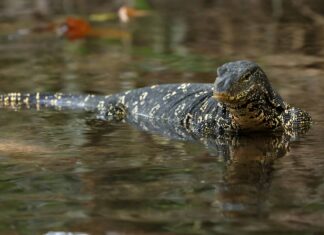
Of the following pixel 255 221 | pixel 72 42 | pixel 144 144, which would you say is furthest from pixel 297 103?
pixel 72 42

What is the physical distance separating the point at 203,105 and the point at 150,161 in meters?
1.90

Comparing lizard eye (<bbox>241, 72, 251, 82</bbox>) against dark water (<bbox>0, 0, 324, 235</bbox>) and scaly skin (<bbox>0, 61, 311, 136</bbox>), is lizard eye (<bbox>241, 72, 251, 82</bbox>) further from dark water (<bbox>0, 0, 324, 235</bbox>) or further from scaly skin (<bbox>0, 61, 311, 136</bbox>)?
dark water (<bbox>0, 0, 324, 235</bbox>)

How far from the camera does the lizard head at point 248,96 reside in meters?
8.11

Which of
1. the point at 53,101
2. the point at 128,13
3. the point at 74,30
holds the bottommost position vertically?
the point at 53,101

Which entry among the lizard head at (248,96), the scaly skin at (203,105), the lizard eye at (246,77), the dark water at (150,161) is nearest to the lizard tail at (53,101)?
the scaly skin at (203,105)

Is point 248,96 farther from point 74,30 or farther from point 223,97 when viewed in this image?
point 74,30

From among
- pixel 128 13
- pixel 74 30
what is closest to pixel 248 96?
pixel 74 30

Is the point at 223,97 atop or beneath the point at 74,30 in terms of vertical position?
beneath

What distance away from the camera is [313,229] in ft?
17.6

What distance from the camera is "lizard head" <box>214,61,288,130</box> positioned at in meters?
8.11

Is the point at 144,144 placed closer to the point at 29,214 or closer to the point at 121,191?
the point at 121,191

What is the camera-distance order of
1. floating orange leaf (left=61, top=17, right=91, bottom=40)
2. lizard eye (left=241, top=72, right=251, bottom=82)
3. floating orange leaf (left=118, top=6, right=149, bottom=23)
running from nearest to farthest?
lizard eye (left=241, top=72, right=251, bottom=82), floating orange leaf (left=61, top=17, right=91, bottom=40), floating orange leaf (left=118, top=6, right=149, bottom=23)

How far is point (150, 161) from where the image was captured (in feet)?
25.0

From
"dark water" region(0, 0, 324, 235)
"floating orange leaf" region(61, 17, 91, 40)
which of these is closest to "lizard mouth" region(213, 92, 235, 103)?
"dark water" region(0, 0, 324, 235)
